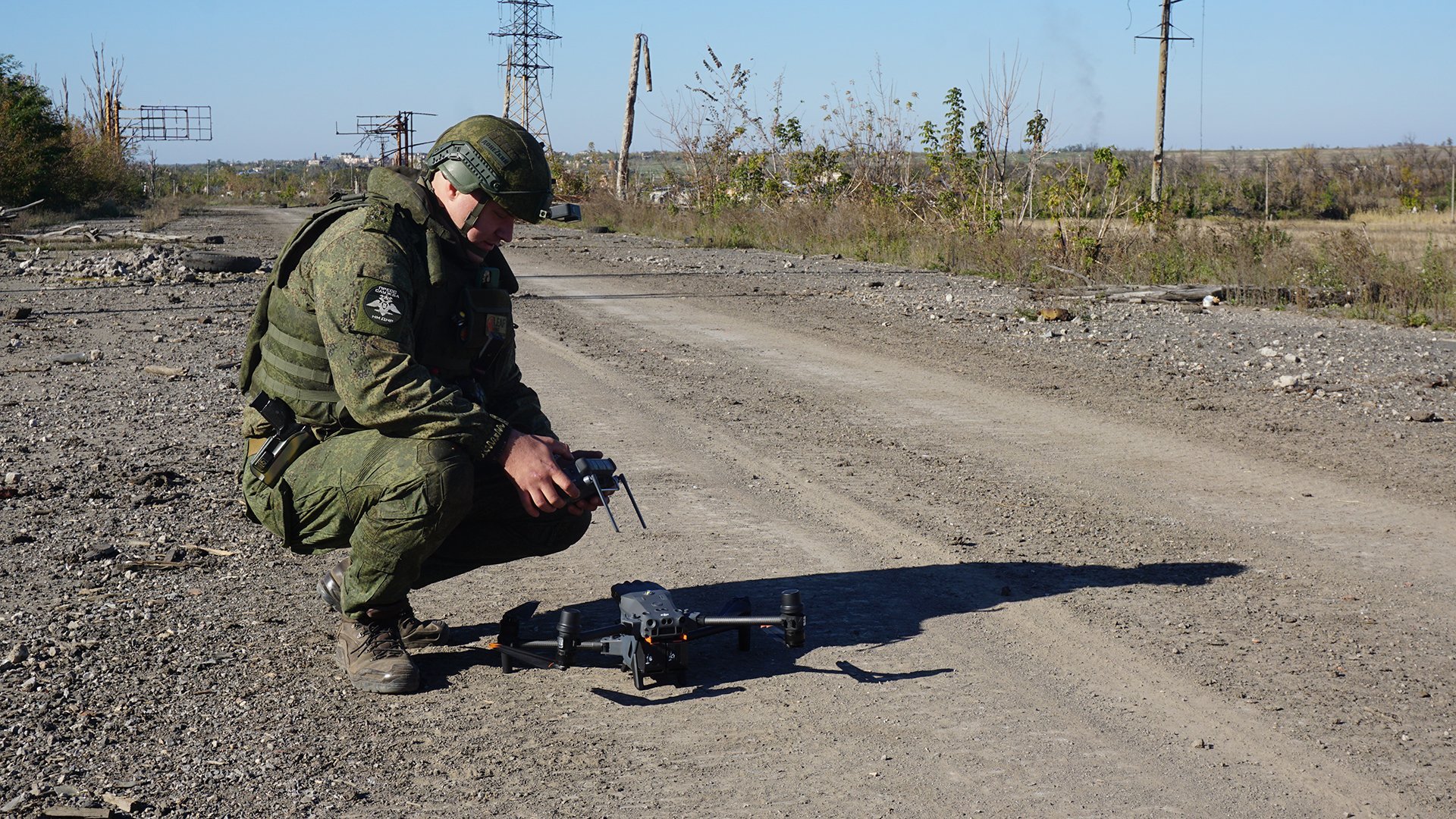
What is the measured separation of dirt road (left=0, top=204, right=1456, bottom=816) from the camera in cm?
311

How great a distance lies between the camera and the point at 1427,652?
12.9 ft

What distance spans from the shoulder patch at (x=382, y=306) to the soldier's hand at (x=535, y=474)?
43 cm

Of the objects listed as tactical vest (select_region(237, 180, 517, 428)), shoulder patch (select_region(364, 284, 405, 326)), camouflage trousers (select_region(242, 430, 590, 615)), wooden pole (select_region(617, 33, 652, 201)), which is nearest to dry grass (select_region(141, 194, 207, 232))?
wooden pole (select_region(617, 33, 652, 201))

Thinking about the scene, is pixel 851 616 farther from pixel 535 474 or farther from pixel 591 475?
pixel 535 474

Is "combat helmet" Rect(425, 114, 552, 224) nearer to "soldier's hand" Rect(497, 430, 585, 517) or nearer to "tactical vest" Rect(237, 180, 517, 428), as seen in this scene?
"tactical vest" Rect(237, 180, 517, 428)

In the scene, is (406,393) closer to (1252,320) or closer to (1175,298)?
(1252,320)

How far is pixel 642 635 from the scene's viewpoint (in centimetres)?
362

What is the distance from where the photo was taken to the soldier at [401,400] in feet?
11.2

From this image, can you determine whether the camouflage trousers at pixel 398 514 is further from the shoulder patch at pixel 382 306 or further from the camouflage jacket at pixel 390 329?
the shoulder patch at pixel 382 306

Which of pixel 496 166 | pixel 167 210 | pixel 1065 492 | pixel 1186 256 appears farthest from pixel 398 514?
pixel 167 210

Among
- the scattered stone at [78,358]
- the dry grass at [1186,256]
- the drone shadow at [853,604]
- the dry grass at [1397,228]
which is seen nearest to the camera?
the drone shadow at [853,604]

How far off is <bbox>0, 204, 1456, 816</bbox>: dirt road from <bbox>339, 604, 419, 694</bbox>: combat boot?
7 centimetres

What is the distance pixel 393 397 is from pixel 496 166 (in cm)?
74

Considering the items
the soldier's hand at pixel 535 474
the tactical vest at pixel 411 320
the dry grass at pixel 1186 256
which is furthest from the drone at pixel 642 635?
the dry grass at pixel 1186 256
